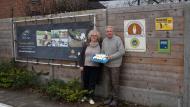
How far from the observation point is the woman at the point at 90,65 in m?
7.94

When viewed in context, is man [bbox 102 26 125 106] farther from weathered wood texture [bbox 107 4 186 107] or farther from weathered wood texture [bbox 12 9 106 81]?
weathered wood texture [bbox 12 9 106 81]

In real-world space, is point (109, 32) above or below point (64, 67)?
above

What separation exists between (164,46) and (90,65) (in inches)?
72.4

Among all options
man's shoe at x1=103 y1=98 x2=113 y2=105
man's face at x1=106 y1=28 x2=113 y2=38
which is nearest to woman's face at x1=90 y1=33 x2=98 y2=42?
man's face at x1=106 y1=28 x2=113 y2=38

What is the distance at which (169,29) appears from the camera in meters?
6.88

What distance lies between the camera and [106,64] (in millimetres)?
7824

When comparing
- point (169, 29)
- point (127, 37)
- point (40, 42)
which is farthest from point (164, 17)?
point (40, 42)

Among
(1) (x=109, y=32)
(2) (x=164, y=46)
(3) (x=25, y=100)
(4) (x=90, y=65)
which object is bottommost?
(3) (x=25, y=100)

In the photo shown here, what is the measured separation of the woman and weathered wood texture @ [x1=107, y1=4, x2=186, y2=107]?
1.75 ft

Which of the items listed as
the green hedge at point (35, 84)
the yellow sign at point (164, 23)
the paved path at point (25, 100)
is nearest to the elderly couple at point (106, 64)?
the green hedge at point (35, 84)

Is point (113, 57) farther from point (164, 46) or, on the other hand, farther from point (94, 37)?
point (164, 46)

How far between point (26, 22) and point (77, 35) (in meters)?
2.49

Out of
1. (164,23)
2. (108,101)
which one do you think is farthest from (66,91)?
(164,23)

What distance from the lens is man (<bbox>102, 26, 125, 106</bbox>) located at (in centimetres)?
756
